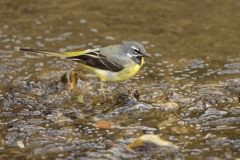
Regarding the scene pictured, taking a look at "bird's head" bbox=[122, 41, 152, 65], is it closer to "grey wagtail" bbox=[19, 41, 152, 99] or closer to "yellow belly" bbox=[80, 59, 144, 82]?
"grey wagtail" bbox=[19, 41, 152, 99]

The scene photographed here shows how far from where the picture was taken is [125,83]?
1008 centimetres

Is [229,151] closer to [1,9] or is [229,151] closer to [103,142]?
[103,142]

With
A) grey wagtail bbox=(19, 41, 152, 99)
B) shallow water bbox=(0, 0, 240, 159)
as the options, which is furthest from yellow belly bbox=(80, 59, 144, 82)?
shallow water bbox=(0, 0, 240, 159)

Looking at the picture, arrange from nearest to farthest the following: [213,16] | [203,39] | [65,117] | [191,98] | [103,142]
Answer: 1. [103,142]
2. [65,117]
3. [191,98]
4. [203,39]
5. [213,16]

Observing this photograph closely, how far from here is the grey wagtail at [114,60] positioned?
356 inches

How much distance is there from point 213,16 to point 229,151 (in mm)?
6317

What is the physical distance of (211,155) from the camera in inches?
265

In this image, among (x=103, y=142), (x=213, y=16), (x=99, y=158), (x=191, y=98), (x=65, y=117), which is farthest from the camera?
(x=213, y=16)

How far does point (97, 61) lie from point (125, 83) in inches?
43.2

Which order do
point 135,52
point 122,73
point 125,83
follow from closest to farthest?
point 122,73 → point 135,52 → point 125,83

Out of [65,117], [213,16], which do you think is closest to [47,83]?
[65,117]

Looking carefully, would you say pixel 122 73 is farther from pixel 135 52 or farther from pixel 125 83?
pixel 125 83

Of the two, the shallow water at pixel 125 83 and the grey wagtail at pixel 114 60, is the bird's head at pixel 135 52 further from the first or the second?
the shallow water at pixel 125 83

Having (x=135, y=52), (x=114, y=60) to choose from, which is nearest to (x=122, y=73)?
(x=114, y=60)
